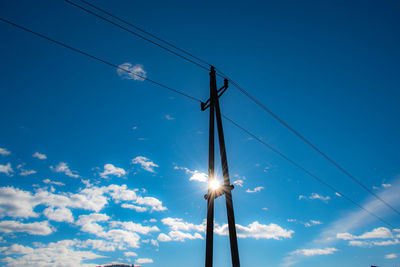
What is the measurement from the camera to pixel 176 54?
35.4ft

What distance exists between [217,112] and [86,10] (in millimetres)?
6887

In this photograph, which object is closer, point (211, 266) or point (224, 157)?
point (211, 266)

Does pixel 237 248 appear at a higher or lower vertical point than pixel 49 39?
lower

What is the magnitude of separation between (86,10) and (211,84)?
6008 millimetres

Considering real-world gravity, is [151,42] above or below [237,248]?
above

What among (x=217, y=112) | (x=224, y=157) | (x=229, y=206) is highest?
(x=217, y=112)

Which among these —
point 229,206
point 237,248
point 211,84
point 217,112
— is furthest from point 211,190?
point 211,84

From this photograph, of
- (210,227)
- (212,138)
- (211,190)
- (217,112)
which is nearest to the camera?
(210,227)

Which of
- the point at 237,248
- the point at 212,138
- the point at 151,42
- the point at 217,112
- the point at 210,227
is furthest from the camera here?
the point at 151,42

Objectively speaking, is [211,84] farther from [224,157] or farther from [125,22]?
[125,22]

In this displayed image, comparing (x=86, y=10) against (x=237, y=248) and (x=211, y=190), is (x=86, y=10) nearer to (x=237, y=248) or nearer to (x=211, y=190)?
(x=211, y=190)

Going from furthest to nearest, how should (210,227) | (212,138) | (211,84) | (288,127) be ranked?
(288,127) → (211,84) → (212,138) → (210,227)

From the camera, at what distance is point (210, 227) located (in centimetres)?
652

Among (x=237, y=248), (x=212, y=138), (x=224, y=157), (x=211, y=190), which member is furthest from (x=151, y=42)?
(x=237, y=248)
